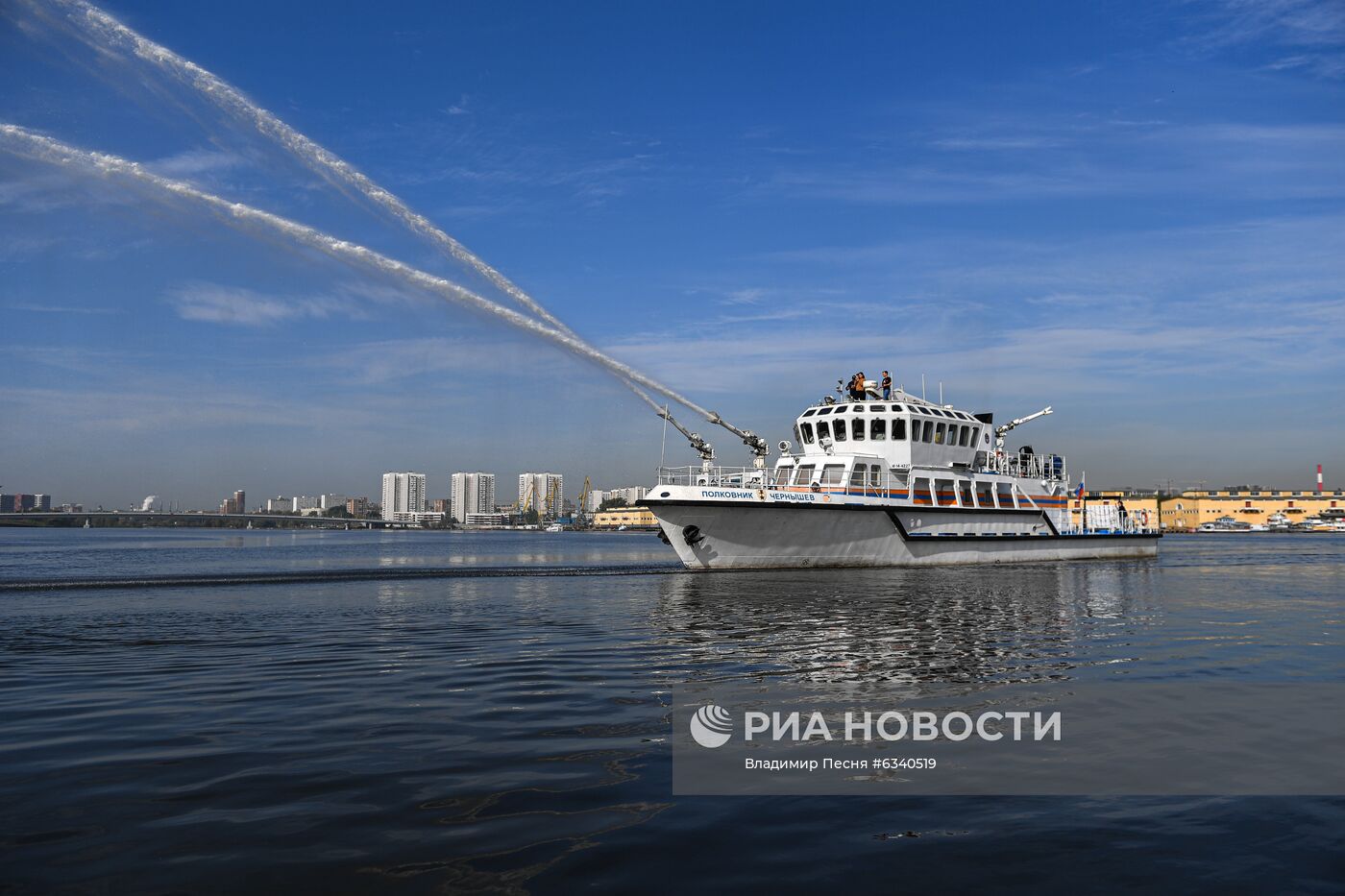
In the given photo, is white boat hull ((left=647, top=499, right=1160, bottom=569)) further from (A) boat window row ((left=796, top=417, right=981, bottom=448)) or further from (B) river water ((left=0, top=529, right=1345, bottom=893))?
(B) river water ((left=0, top=529, right=1345, bottom=893))

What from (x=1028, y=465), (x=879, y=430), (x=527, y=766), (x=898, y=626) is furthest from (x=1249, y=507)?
(x=527, y=766)

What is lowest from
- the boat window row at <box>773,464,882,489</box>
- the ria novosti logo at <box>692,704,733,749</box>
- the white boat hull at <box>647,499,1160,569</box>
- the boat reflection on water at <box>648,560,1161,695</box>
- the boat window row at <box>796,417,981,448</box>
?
the boat reflection on water at <box>648,560,1161,695</box>

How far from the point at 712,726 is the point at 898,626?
10.2 m

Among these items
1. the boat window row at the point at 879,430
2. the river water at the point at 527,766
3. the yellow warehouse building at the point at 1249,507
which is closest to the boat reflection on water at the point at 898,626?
the river water at the point at 527,766

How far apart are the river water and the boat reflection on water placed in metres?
0.15

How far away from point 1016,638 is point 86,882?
618 inches

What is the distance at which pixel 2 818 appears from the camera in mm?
6227

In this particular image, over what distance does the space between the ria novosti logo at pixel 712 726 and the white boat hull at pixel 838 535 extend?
23.1 m

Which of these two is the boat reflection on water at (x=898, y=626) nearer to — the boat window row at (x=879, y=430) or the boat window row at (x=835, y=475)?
the boat window row at (x=835, y=475)

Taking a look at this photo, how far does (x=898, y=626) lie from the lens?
60.6ft

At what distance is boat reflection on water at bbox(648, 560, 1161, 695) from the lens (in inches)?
510

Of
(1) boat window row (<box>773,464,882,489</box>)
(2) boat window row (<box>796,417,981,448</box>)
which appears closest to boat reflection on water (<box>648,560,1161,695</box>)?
(1) boat window row (<box>773,464,882,489</box>)

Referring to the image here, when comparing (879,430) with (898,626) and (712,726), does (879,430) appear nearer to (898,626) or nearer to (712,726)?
(898,626)

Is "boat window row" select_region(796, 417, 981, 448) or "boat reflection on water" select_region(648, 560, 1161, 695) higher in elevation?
"boat window row" select_region(796, 417, 981, 448)
